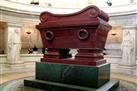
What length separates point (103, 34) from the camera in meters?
4.68

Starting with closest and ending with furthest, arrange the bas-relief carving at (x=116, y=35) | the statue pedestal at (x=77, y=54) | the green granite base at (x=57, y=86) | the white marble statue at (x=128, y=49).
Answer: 1. the green granite base at (x=57, y=86)
2. the statue pedestal at (x=77, y=54)
3. the white marble statue at (x=128, y=49)
4. the bas-relief carving at (x=116, y=35)

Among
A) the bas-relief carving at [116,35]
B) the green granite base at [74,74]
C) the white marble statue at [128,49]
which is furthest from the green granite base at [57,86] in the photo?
the bas-relief carving at [116,35]

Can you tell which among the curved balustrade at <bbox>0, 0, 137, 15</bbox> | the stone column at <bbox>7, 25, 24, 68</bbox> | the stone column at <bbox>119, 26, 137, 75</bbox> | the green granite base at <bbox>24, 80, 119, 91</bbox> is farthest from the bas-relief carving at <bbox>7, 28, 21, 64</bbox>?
the stone column at <bbox>119, 26, 137, 75</bbox>

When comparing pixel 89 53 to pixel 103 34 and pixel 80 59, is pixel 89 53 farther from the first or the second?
pixel 103 34

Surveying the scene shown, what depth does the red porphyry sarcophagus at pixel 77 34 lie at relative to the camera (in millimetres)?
4121

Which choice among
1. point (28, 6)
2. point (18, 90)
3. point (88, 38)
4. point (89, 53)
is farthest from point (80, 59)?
point (28, 6)

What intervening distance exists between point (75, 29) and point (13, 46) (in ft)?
16.1

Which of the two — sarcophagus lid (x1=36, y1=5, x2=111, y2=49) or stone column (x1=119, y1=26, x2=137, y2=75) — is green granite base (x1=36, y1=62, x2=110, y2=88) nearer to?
sarcophagus lid (x1=36, y1=5, x2=111, y2=49)

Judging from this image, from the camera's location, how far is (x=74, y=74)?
13.8 feet

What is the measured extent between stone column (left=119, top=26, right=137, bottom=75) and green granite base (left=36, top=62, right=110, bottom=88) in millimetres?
4035

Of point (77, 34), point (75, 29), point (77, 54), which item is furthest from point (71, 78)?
point (75, 29)

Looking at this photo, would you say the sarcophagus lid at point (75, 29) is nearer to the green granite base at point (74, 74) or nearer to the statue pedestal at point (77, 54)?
the statue pedestal at point (77, 54)

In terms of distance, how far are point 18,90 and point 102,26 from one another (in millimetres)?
2381

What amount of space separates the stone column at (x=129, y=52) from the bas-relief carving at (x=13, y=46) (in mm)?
4762
